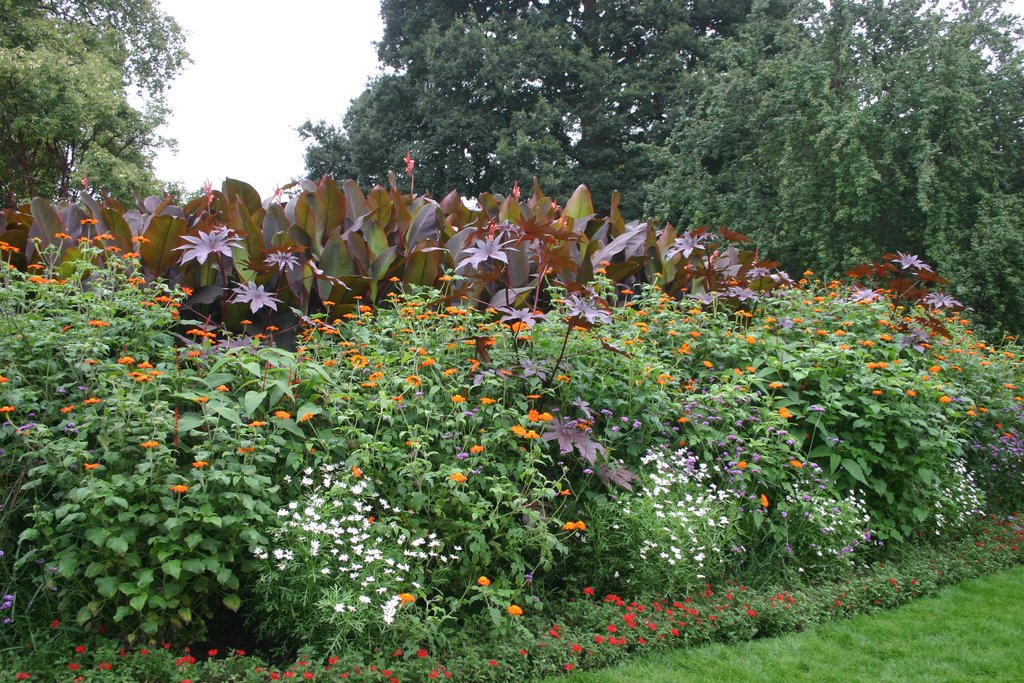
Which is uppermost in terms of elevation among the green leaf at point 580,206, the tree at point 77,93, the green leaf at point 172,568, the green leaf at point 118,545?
the tree at point 77,93

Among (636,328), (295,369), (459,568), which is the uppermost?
(636,328)

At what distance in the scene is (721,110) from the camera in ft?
50.5

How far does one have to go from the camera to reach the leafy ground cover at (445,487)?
2.45 m

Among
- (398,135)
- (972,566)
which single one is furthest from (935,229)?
(398,135)

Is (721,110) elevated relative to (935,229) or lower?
elevated

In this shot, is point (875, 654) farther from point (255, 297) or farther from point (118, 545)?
point (255, 297)

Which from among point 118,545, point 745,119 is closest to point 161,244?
point 118,545

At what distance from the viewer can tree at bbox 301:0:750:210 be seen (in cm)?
1992

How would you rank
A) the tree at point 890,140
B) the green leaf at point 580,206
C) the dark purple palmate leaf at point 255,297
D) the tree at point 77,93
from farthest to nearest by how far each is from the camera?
1. the tree at point 77,93
2. the tree at point 890,140
3. the green leaf at point 580,206
4. the dark purple palmate leaf at point 255,297

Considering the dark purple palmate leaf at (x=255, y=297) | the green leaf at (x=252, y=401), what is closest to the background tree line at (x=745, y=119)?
the dark purple palmate leaf at (x=255, y=297)

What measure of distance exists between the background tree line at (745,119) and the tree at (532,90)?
60mm

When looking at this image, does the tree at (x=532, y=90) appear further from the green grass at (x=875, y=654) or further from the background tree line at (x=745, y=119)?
the green grass at (x=875, y=654)

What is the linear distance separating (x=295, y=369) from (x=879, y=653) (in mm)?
2500

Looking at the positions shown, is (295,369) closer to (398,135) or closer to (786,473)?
(786,473)
